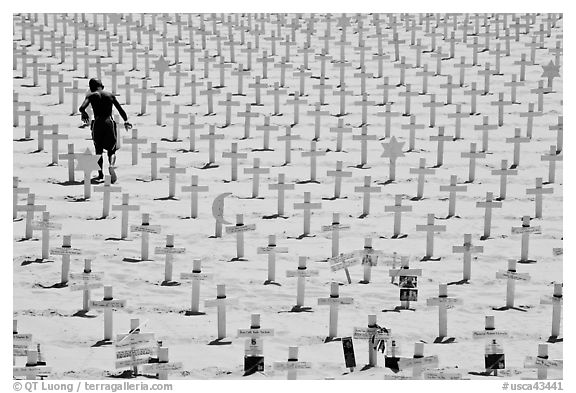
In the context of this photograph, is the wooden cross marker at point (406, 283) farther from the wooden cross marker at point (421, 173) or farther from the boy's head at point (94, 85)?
the boy's head at point (94, 85)

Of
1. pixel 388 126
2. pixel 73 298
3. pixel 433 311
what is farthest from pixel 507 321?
pixel 388 126

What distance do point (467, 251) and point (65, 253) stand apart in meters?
4.68

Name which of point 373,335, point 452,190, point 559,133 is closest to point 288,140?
point 452,190

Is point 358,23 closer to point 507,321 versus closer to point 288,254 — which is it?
point 288,254

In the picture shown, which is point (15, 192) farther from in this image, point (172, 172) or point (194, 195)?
point (194, 195)

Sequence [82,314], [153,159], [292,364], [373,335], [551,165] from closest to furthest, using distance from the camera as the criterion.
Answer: [292,364] → [373,335] → [82,314] → [153,159] → [551,165]

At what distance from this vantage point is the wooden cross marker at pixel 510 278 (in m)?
19.1

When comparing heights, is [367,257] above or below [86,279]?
above

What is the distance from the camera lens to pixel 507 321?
18.9 m

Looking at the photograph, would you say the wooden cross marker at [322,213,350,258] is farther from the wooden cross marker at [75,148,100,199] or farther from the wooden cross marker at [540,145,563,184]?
the wooden cross marker at [540,145,563,184]

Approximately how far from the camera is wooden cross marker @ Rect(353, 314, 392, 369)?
17.7 m

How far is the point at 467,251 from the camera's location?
778 inches

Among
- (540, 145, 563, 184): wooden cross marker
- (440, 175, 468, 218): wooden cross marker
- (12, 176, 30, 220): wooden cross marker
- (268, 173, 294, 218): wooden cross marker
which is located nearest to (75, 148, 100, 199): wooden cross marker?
(12, 176, 30, 220): wooden cross marker

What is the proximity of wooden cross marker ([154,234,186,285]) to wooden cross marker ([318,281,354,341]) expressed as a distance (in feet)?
6.67
